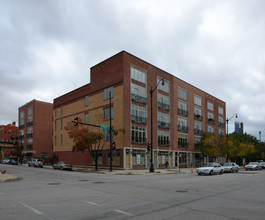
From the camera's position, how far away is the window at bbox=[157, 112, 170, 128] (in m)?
→ 45.7

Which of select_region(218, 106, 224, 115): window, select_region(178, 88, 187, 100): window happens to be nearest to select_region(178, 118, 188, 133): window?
select_region(178, 88, 187, 100): window

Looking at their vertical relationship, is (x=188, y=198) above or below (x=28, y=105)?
below

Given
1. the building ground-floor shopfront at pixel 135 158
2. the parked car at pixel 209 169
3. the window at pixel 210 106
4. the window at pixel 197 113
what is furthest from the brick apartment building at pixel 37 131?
the parked car at pixel 209 169

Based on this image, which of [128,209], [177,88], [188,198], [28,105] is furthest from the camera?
[28,105]

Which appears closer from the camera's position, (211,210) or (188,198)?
(211,210)

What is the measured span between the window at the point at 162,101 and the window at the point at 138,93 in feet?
13.9

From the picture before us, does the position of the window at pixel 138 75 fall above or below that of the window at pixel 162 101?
above

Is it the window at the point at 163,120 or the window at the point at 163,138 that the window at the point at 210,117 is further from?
the window at the point at 163,138

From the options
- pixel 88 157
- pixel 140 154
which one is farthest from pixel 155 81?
pixel 88 157

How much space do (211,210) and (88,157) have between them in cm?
3928

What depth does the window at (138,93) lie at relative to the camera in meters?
40.9

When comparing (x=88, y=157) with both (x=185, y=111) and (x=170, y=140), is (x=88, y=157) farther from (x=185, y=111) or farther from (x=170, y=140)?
(x=185, y=111)

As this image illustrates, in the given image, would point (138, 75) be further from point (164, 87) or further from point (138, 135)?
point (138, 135)

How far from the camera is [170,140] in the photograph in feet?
158
